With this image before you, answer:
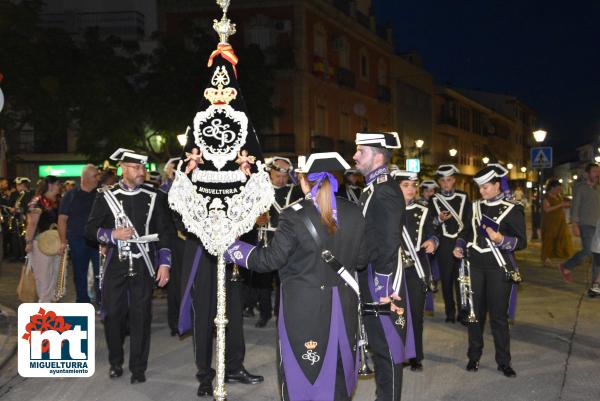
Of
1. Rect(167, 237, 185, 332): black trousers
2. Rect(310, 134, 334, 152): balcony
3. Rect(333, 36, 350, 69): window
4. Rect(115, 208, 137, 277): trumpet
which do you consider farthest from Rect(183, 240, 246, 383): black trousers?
Rect(333, 36, 350, 69): window

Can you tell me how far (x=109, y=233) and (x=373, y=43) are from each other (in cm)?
4045

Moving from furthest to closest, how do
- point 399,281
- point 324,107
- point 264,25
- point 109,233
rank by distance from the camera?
point 324,107, point 264,25, point 109,233, point 399,281

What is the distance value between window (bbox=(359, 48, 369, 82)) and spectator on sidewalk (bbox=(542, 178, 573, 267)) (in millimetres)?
27692

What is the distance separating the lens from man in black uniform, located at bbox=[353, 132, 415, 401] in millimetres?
5414

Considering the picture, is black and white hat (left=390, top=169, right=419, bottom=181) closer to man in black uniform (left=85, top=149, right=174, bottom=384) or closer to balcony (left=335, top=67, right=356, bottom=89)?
man in black uniform (left=85, top=149, right=174, bottom=384)

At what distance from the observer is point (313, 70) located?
3675cm

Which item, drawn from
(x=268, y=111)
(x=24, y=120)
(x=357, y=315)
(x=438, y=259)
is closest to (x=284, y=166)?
(x=438, y=259)

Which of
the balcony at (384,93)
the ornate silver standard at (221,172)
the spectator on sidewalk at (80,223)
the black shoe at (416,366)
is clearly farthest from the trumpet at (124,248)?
the balcony at (384,93)

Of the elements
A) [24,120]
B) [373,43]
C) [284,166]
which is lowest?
[284,166]

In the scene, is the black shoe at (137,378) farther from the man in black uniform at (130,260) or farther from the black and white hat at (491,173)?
the black and white hat at (491,173)

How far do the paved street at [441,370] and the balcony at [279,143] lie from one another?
25.3 meters

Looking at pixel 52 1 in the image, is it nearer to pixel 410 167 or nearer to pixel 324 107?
pixel 324 107

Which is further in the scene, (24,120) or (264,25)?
(264,25)

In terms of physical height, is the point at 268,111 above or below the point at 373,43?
below
